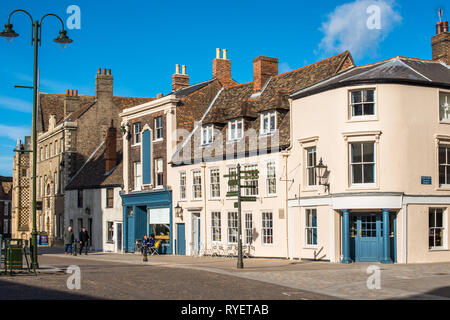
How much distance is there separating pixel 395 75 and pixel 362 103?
6.32 feet

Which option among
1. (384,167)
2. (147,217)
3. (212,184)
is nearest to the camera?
(384,167)

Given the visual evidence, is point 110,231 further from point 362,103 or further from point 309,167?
point 362,103

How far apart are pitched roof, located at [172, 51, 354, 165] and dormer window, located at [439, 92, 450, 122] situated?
5921mm

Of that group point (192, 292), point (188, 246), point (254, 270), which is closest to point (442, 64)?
point (254, 270)

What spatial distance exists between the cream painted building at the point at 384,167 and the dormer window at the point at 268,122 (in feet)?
13.8

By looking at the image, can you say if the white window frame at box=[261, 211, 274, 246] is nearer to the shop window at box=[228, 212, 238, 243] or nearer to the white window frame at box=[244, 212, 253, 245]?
the white window frame at box=[244, 212, 253, 245]

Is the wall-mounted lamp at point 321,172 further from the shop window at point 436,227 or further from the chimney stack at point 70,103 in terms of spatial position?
the chimney stack at point 70,103

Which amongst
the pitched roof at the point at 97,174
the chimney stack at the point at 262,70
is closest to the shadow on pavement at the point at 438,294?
the chimney stack at the point at 262,70

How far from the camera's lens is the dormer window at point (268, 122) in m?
34.2

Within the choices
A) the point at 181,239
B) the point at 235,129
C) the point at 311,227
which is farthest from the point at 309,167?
the point at 181,239

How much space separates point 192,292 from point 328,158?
46.4 feet

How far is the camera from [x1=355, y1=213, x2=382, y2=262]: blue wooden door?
93.5ft

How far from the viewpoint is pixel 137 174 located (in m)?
44.9

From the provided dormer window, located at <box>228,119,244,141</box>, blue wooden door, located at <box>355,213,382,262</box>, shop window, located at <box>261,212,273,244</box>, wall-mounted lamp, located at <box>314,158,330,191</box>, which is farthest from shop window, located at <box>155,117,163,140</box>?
blue wooden door, located at <box>355,213,382,262</box>
